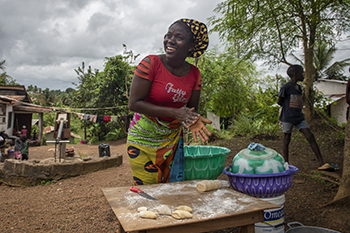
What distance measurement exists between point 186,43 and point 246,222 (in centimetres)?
137

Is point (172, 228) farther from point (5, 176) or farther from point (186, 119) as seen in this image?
point (5, 176)

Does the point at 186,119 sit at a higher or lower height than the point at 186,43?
lower

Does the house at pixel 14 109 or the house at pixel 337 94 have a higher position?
the house at pixel 337 94

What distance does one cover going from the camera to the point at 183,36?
1.99 metres

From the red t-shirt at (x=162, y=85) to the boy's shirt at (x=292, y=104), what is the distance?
2597mm

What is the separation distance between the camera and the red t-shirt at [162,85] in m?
1.90

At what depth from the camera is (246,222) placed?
1.45 meters

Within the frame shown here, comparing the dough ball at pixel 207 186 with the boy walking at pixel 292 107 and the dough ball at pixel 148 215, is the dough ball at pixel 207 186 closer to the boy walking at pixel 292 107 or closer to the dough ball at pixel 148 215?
the dough ball at pixel 148 215

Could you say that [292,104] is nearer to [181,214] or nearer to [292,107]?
[292,107]

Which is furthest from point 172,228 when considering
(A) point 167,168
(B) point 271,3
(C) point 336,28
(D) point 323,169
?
(C) point 336,28

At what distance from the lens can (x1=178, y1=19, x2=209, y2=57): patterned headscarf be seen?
2.03 metres

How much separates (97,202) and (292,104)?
136 inches

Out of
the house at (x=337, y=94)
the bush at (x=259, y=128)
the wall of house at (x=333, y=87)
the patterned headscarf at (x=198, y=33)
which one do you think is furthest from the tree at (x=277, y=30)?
the wall of house at (x=333, y=87)

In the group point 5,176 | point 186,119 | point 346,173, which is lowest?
point 5,176
